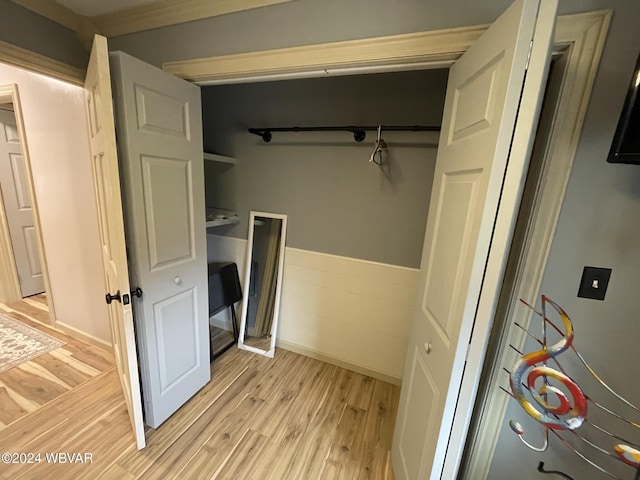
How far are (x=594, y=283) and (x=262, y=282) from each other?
6.88ft

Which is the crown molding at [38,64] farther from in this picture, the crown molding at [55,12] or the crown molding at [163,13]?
the crown molding at [163,13]

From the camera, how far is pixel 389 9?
1030 mm

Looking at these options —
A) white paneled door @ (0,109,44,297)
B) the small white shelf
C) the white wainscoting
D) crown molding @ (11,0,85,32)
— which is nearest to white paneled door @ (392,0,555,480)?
the white wainscoting

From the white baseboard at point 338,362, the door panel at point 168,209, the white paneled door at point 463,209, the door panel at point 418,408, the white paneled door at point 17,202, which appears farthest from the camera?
the white paneled door at point 17,202

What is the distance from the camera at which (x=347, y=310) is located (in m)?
2.11

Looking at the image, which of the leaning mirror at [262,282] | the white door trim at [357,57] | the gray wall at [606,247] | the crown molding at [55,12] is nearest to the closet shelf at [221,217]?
the leaning mirror at [262,282]

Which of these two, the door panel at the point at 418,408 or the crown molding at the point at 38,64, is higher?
the crown molding at the point at 38,64

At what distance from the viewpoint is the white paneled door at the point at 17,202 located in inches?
110

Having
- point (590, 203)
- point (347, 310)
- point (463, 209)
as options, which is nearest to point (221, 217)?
point (347, 310)

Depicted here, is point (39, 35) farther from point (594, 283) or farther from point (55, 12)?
point (594, 283)

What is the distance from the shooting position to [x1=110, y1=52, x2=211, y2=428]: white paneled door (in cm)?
124

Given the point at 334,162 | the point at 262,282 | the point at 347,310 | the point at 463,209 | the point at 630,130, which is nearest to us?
the point at 630,130

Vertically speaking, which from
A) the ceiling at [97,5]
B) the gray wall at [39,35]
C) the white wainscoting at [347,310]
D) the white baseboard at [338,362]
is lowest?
the white baseboard at [338,362]

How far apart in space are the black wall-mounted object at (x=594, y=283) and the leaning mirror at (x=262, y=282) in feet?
5.79
